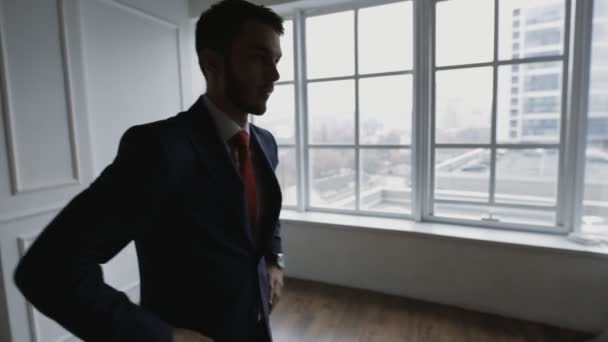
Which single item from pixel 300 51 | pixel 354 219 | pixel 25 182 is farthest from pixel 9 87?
pixel 354 219

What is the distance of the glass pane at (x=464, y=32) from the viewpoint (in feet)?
7.57

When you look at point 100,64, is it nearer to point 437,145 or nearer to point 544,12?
point 437,145

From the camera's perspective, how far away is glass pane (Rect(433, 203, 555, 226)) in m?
2.32

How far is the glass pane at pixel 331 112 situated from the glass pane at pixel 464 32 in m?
0.75

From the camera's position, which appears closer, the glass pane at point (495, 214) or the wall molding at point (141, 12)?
the wall molding at point (141, 12)

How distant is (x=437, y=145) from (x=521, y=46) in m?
0.84

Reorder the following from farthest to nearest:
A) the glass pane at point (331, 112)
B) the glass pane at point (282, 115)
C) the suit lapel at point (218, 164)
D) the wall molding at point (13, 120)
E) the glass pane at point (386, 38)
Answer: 1. the glass pane at point (282, 115)
2. the glass pane at point (331, 112)
3. the glass pane at point (386, 38)
4. the wall molding at point (13, 120)
5. the suit lapel at point (218, 164)

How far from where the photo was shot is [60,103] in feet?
5.99

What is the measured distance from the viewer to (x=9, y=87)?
5.19 ft

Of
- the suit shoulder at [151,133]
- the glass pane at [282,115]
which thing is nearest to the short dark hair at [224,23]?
the suit shoulder at [151,133]

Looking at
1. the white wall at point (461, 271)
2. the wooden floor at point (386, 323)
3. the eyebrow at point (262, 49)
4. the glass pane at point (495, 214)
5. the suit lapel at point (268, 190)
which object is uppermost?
the eyebrow at point (262, 49)

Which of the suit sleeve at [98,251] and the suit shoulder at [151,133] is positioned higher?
the suit shoulder at [151,133]

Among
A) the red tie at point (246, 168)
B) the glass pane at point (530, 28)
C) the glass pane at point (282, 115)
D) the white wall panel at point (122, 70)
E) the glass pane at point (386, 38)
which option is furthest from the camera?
the glass pane at point (282, 115)

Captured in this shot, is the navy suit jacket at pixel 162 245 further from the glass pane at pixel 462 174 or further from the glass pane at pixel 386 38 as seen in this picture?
the glass pane at pixel 386 38
